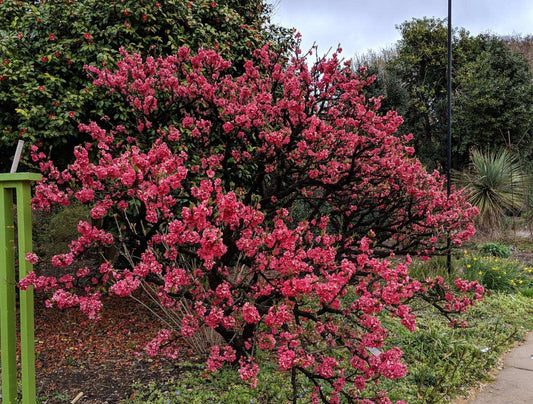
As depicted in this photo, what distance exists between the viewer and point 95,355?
10.8ft

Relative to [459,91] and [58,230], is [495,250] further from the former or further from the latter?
[459,91]

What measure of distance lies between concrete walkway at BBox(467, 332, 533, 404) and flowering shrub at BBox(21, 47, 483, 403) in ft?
1.98

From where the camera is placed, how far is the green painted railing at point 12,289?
206 centimetres

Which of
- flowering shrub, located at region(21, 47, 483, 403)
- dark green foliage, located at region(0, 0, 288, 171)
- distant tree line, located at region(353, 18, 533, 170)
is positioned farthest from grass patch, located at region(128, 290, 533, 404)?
distant tree line, located at region(353, 18, 533, 170)

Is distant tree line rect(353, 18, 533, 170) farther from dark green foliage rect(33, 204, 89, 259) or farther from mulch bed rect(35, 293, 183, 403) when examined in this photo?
mulch bed rect(35, 293, 183, 403)

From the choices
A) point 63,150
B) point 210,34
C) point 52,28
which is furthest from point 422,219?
point 52,28

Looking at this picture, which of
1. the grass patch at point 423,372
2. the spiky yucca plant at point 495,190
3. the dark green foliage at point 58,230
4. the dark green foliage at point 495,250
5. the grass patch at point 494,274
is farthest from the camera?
the spiky yucca plant at point 495,190

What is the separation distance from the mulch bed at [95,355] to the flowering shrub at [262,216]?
0.87 ft

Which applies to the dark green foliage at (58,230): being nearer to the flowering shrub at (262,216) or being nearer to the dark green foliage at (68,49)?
the flowering shrub at (262,216)

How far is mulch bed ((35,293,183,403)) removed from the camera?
2.74 metres

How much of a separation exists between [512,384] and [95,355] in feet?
10.4

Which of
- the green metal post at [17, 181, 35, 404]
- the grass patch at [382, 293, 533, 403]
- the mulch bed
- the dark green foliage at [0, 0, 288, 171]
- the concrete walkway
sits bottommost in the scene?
the concrete walkway

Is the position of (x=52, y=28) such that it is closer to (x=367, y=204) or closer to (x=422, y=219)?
(x=367, y=204)

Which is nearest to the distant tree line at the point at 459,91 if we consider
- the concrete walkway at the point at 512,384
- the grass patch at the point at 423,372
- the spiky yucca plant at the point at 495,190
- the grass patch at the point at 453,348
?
the spiky yucca plant at the point at 495,190
